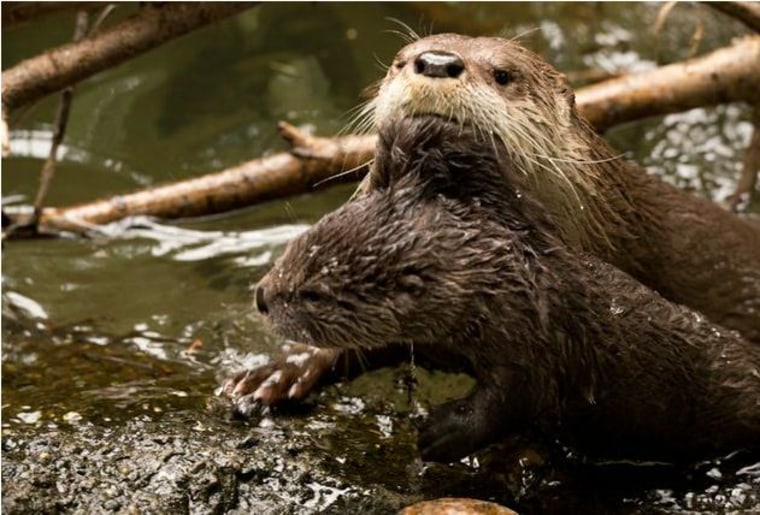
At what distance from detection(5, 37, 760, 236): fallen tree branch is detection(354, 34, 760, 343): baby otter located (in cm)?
105

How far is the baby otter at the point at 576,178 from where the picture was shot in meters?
Result: 2.98

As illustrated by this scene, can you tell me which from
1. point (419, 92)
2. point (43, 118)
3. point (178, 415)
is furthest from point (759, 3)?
point (43, 118)

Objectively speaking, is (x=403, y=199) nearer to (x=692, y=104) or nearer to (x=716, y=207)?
(x=716, y=207)

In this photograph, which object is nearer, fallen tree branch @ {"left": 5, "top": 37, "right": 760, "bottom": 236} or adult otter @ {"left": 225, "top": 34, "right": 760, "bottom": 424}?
adult otter @ {"left": 225, "top": 34, "right": 760, "bottom": 424}

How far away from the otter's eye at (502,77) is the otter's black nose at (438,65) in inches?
10.3

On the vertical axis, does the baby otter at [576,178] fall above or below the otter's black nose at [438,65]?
below

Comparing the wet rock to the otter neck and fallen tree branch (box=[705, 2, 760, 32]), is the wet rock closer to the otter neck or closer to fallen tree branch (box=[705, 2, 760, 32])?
the otter neck

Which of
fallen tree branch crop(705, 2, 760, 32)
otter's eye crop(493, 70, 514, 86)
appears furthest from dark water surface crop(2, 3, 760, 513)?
otter's eye crop(493, 70, 514, 86)

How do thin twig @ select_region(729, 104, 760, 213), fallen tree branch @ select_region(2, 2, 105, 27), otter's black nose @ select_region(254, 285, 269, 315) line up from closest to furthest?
otter's black nose @ select_region(254, 285, 269, 315) < fallen tree branch @ select_region(2, 2, 105, 27) < thin twig @ select_region(729, 104, 760, 213)

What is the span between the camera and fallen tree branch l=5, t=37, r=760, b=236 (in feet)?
15.9

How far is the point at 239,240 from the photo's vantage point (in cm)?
490

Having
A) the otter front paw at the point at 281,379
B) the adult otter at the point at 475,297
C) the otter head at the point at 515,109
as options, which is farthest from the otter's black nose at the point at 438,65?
the otter front paw at the point at 281,379

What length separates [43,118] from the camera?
5828 mm

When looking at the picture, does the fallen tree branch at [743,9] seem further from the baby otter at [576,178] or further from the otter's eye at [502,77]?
the otter's eye at [502,77]
